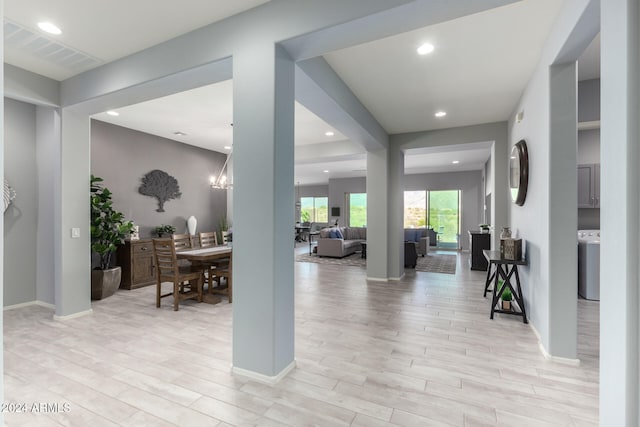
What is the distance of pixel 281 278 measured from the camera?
2375mm

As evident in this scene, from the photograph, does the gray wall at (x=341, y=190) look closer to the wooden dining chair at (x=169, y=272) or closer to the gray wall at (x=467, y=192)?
the gray wall at (x=467, y=192)

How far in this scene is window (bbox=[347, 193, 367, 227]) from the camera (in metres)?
12.8

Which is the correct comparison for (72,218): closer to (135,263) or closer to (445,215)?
(135,263)

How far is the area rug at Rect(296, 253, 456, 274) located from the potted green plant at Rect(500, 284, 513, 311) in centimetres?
264

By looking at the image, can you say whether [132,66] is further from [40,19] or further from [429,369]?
[429,369]

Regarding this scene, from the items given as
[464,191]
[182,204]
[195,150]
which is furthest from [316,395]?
[464,191]

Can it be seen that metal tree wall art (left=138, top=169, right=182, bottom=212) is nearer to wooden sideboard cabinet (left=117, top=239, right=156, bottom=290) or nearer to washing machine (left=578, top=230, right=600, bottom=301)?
wooden sideboard cabinet (left=117, top=239, right=156, bottom=290)

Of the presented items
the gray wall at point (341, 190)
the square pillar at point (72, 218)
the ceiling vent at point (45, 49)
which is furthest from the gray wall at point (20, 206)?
the gray wall at point (341, 190)

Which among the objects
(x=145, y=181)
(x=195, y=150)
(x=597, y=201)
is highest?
(x=195, y=150)

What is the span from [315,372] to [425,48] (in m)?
3.01

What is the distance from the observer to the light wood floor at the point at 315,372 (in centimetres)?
200

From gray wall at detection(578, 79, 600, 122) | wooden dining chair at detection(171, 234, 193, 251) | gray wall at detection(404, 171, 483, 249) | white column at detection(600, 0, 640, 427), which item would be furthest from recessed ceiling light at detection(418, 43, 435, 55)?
gray wall at detection(404, 171, 483, 249)

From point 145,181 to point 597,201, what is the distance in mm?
7430

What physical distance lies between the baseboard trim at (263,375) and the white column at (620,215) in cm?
191
